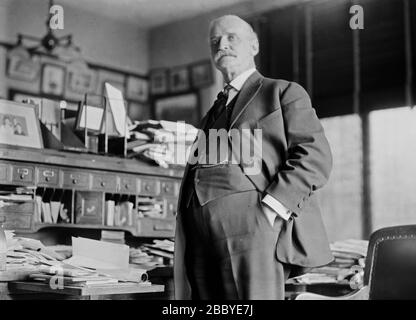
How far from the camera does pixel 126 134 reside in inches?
82.1

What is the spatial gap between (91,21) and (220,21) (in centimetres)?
85

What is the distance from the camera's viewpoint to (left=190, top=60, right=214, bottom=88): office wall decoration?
2.30 meters

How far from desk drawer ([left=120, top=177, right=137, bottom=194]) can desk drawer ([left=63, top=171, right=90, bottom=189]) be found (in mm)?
138

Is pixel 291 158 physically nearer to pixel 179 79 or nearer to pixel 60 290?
pixel 60 290

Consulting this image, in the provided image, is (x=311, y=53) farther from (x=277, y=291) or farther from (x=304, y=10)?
(x=277, y=291)

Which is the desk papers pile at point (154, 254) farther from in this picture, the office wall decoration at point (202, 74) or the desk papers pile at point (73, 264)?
the office wall decoration at point (202, 74)

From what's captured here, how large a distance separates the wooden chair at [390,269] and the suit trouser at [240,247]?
11 centimetres

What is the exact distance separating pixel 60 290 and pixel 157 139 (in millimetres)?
712

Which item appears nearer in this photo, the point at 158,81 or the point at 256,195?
the point at 256,195

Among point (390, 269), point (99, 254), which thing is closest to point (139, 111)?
point (99, 254)

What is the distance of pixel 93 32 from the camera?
239cm

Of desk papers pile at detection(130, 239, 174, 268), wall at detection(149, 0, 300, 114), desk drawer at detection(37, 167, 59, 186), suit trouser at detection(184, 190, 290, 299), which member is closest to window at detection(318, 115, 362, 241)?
wall at detection(149, 0, 300, 114)

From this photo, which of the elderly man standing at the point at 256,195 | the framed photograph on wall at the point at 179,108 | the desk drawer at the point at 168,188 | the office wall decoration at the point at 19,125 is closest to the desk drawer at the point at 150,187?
the desk drawer at the point at 168,188
